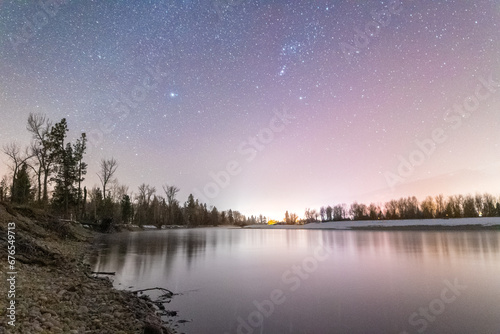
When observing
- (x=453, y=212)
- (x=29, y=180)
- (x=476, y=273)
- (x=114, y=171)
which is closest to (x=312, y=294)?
(x=476, y=273)

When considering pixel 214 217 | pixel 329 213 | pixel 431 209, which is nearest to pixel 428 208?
pixel 431 209

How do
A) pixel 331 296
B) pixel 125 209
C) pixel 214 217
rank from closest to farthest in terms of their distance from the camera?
1. pixel 331 296
2. pixel 125 209
3. pixel 214 217

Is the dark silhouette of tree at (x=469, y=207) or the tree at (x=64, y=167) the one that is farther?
the dark silhouette of tree at (x=469, y=207)

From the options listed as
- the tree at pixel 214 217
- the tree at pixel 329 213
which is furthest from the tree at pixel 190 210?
the tree at pixel 329 213

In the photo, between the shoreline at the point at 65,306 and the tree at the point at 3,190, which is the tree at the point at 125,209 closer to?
the tree at the point at 3,190

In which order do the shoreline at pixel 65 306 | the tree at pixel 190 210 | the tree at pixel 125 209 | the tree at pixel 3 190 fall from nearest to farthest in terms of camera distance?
the shoreline at pixel 65 306 → the tree at pixel 3 190 → the tree at pixel 125 209 → the tree at pixel 190 210

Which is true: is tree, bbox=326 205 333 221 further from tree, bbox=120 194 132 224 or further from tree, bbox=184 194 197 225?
tree, bbox=120 194 132 224

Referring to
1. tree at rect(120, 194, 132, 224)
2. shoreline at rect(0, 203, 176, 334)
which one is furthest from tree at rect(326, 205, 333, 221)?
shoreline at rect(0, 203, 176, 334)

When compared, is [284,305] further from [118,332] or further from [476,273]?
[476,273]

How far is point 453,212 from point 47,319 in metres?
122

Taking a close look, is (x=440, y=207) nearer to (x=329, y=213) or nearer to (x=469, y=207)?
(x=469, y=207)

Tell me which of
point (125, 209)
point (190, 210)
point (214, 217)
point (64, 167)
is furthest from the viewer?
point (214, 217)

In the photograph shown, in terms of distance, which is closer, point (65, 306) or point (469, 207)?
point (65, 306)

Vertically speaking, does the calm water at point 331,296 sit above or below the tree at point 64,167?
below
